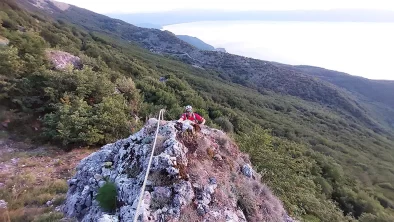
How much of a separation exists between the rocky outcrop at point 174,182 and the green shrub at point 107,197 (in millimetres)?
110

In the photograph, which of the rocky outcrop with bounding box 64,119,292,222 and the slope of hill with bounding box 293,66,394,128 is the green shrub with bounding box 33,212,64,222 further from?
the slope of hill with bounding box 293,66,394,128

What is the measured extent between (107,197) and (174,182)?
149 centimetres

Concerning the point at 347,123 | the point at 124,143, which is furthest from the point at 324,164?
the point at 347,123

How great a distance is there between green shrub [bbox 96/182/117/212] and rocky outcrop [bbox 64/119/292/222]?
110 mm

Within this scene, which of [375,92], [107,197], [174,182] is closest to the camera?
[107,197]

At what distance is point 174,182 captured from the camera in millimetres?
6254

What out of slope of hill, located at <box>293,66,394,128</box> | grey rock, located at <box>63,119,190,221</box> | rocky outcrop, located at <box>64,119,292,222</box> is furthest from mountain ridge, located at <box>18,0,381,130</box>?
grey rock, located at <box>63,119,190,221</box>

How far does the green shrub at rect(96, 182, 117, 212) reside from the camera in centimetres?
604

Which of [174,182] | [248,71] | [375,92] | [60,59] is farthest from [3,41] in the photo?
[375,92]

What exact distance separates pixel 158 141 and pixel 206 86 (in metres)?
70.9

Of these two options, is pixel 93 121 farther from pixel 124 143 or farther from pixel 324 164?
pixel 324 164

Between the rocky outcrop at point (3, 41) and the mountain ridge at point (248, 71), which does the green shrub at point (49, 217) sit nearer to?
the rocky outcrop at point (3, 41)

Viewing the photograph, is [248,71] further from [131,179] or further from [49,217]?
[49,217]

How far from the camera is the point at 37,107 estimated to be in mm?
15469
